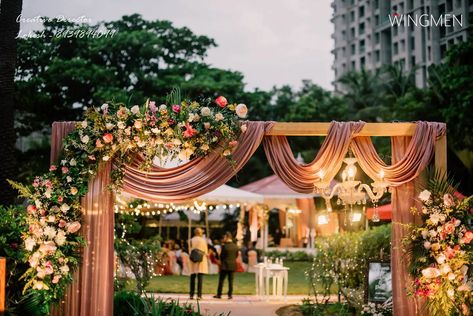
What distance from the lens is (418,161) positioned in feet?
31.7

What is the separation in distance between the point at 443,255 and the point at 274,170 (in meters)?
2.41

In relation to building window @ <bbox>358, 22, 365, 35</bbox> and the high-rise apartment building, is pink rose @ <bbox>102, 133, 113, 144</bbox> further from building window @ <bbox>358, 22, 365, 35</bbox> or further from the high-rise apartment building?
building window @ <bbox>358, 22, 365, 35</bbox>

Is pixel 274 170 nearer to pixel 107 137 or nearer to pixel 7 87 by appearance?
pixel 107 137

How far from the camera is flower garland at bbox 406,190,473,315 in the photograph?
8.91 meters

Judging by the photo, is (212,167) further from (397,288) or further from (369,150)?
(397,288)

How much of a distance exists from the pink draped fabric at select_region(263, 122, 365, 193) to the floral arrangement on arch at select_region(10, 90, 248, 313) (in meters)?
0.67

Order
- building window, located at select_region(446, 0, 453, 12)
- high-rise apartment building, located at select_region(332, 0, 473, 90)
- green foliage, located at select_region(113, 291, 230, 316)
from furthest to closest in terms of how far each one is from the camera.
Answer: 1. high-rise apartment building, located at select_region(332, 0, 473, 90)
2. building window, located at select_region(446, 0, 453, 12)
3. green foliage, located at select_region(113, 291, 230, 316)

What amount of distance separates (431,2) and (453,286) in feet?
154

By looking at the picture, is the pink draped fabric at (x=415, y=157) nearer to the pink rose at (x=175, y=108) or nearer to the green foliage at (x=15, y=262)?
the pink rose at (x=175, y=108)

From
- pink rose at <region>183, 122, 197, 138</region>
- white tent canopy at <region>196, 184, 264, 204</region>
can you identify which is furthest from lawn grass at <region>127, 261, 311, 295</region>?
pink rose at <region>183, 122, 197, 138</region>

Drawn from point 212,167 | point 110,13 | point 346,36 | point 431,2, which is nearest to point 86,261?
point 212,167

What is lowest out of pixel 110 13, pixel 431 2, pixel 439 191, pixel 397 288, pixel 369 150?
pixel 397 288

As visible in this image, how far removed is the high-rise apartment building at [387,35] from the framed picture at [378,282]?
4032 cm

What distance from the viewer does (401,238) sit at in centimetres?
962
